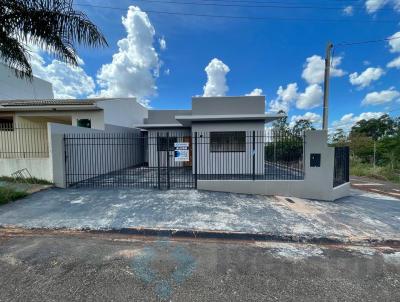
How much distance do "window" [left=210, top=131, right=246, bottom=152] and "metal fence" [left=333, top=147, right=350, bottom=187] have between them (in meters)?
4.02

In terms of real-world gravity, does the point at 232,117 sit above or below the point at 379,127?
below

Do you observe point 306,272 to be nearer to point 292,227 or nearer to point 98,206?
point 292,227

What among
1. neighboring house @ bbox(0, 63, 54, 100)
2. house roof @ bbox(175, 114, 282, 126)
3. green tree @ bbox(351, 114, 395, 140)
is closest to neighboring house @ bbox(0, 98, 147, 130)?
neighboring house @ bbox(0, 63, 54, 100)

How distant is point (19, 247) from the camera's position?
11.9 feet

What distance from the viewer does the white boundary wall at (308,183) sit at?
732cm

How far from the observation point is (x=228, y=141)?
10398 mm

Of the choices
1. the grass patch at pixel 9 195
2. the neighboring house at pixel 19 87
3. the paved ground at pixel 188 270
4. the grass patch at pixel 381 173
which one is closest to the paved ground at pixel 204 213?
the grass patch at pixel 9 195

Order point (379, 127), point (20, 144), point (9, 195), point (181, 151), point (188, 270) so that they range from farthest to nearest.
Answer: point (379, 127)
point (20, 144)
point (181, 151)
point (9, 195)
point (188, 270)

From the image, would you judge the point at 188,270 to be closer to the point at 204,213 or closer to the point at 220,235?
the point at 220,235

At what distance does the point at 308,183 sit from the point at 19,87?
907 inches

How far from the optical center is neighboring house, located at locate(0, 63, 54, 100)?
621 inches

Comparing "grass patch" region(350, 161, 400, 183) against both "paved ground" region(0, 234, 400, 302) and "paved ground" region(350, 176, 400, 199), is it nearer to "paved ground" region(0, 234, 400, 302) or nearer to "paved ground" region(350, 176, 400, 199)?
"paved ground" region(350, 176, 400, 199)

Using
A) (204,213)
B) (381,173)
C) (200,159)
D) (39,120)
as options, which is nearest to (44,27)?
(204,213)

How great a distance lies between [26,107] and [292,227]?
1386 cm
